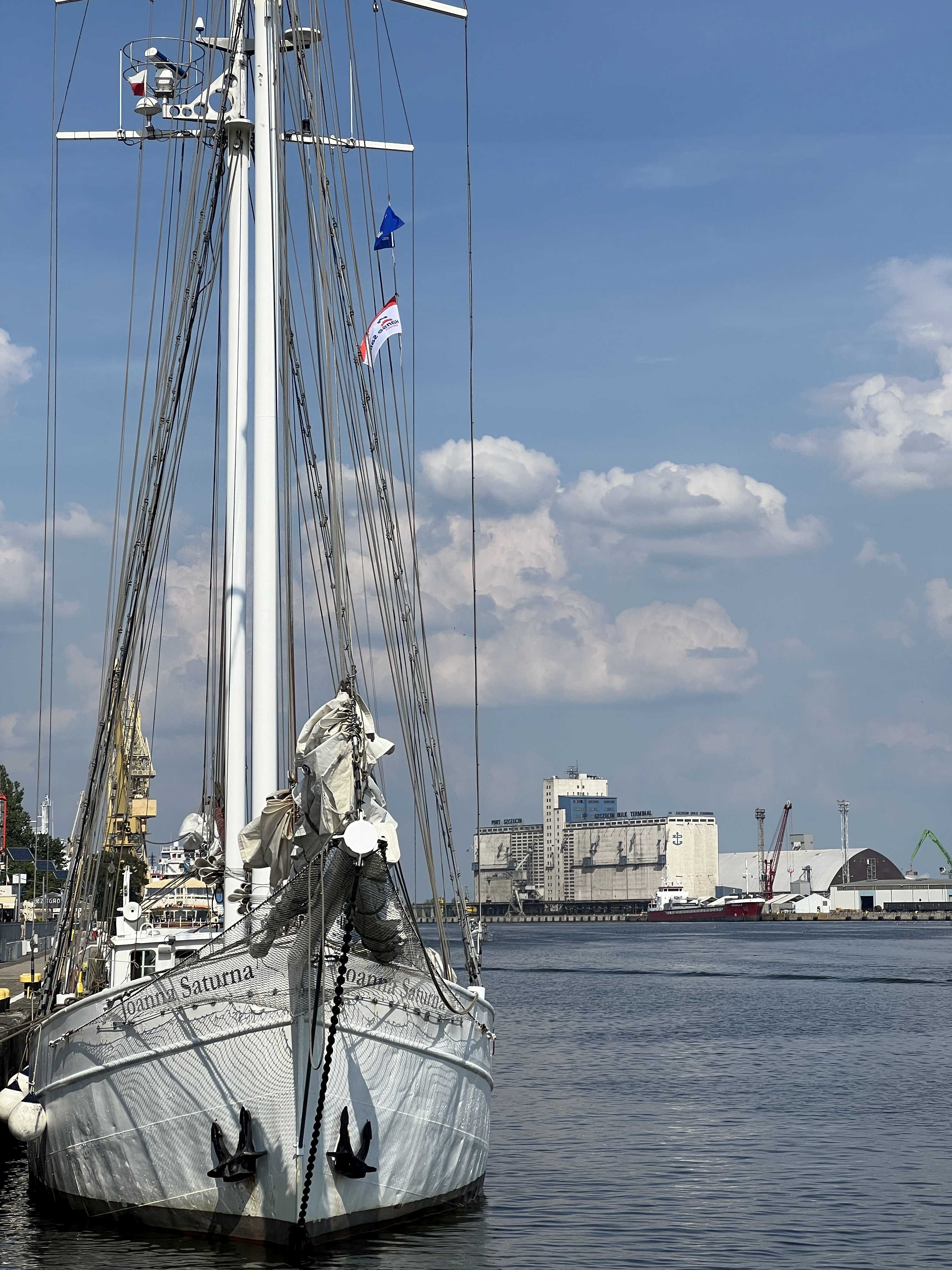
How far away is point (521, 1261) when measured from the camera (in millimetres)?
18469

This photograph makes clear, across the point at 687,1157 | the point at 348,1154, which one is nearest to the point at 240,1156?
the point at 348,1154

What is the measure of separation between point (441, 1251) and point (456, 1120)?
62.0 inches

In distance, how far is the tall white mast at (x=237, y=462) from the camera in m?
21.3

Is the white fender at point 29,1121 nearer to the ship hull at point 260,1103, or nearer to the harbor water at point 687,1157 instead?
the harbor water at point 687,1157

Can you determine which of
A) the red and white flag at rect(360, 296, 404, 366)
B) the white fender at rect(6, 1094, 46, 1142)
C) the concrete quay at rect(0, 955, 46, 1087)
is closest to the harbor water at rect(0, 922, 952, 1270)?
the white fender at rect(6, 1094, 46, 1142)

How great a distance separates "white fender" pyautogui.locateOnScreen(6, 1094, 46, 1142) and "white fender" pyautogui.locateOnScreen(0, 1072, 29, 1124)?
175 cm

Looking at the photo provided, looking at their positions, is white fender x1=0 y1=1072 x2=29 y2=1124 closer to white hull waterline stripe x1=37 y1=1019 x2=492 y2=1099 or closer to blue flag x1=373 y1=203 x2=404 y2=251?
white hull waterline stripe x1=37 y1=1019 x2=492 y2=1099

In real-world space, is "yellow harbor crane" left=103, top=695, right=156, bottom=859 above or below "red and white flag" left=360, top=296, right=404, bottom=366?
below

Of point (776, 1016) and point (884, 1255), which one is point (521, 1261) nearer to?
point (884, 1255)

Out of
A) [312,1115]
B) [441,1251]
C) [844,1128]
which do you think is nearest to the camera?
[312,1115]

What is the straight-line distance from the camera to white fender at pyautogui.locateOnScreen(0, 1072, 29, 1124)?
2345 cm

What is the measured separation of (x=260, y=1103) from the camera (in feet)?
54.9

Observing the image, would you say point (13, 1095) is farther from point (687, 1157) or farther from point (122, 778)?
point (687, 1157)

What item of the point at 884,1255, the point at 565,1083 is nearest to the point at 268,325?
the point at 884,1255
